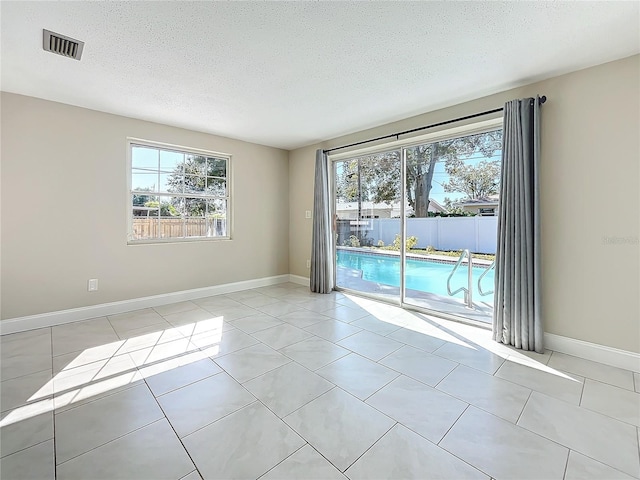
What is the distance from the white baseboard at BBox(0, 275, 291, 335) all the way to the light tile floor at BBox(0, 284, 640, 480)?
14 cm

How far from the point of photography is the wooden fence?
388 centimetres

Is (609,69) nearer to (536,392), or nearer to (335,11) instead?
(335,11)

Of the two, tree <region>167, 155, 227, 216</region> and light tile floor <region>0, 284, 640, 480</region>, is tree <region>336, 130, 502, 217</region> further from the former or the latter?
tree <region>167, 155, 227, 216</region>

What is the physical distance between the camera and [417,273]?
3.88 meters

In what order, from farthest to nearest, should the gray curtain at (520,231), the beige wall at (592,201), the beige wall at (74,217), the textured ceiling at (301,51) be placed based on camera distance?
the beige wall at (74,217), the gray curtain at (520,231), the beige wall at (592,201), the textured ceiling at (301,51)

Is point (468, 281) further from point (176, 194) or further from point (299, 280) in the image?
point (176, 194)

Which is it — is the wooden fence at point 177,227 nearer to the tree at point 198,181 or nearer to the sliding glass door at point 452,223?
the tree at point 198,181

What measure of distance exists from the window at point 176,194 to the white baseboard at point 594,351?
4313mm

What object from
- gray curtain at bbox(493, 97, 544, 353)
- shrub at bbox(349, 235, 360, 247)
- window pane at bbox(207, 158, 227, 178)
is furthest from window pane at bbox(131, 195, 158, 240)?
gray curtain at bbox(493, 97, 544, 353)

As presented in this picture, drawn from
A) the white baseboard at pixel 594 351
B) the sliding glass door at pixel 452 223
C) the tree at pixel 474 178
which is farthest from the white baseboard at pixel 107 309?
the white baseboard at pixel 594 351

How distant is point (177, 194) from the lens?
4.14 meters

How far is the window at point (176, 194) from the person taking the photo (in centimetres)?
385

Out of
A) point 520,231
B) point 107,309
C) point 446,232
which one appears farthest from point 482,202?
point 107,309

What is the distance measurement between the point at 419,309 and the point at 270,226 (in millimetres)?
2868
